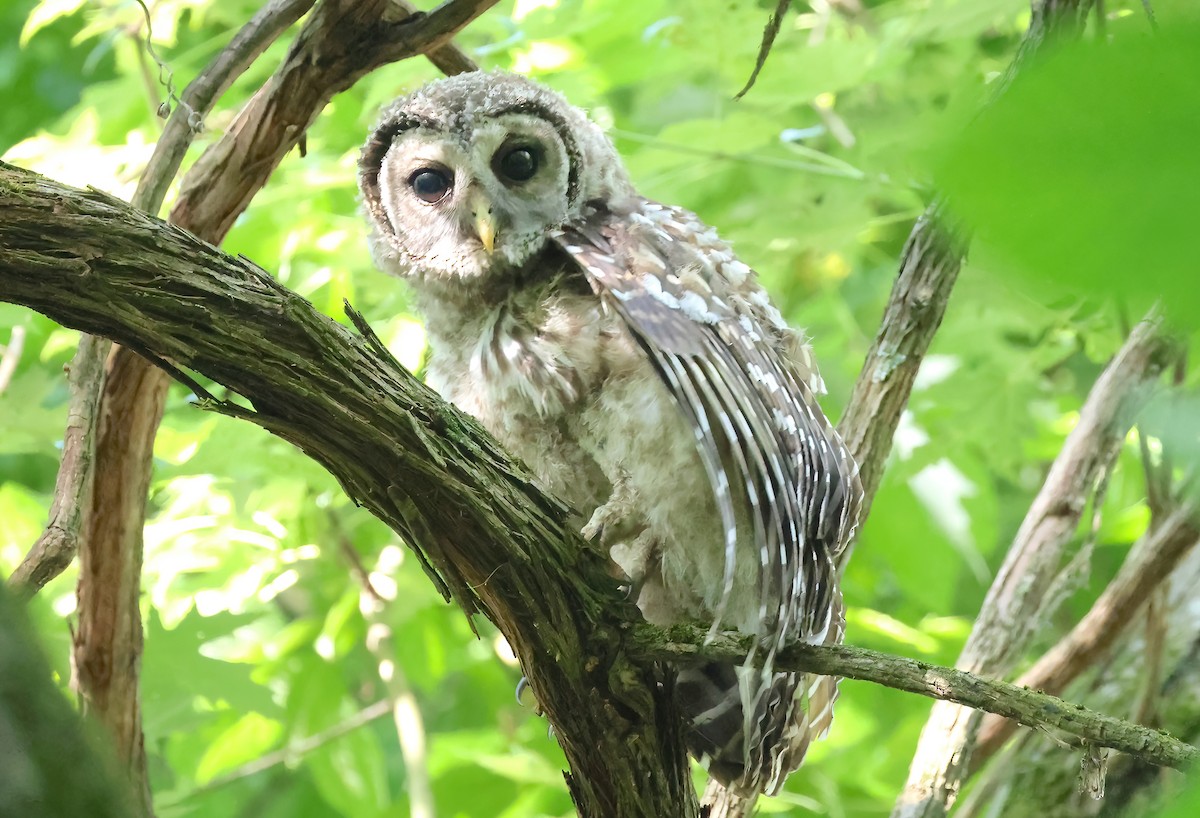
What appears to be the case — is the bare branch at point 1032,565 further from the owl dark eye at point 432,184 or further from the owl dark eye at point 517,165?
the owl dark eye at point 432,184

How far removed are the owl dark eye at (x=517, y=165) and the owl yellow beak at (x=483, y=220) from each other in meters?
0.11

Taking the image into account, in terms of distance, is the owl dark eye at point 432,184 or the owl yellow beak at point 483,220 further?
the owl dark eye at point 432,184

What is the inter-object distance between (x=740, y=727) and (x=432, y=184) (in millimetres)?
1371

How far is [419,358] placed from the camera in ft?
9.17

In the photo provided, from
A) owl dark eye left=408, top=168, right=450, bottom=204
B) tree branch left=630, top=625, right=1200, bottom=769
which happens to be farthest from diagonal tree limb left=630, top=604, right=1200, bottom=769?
owl dark eye left=408, top=168, right=450, bottom=204

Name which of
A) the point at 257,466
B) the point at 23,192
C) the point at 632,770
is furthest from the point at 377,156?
the point at 632,770

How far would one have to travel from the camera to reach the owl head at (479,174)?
2.34 metres

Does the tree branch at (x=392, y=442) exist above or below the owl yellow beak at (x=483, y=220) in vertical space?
below

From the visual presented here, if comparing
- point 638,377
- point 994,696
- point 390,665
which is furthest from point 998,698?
point 390,665

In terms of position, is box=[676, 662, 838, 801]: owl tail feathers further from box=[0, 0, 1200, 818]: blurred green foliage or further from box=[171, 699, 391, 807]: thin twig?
box=[171, 699, 391, 807]: thin twig

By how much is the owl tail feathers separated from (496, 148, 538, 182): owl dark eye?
3.68ft

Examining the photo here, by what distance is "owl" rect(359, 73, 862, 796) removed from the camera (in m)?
1.98

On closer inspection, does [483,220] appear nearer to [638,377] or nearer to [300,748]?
[638,377]

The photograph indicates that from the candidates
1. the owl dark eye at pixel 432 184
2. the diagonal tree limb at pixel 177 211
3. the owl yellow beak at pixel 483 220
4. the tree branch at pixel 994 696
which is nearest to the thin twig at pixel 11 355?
the diagonal tree limb at pixel 177 211
